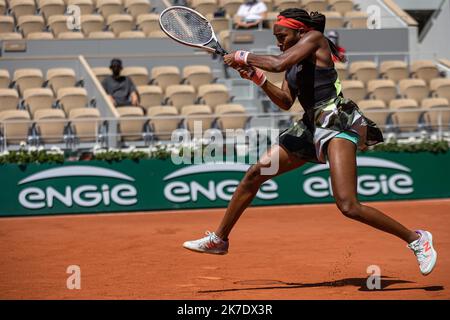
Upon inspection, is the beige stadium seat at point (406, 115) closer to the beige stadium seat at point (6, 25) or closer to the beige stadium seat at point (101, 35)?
the beige stadium seat at point (101, 35)

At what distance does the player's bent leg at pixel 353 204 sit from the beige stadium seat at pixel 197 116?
7119mm

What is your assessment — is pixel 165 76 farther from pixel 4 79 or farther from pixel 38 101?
pixel 4 79

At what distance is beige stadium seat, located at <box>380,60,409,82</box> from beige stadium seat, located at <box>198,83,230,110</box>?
3.28m

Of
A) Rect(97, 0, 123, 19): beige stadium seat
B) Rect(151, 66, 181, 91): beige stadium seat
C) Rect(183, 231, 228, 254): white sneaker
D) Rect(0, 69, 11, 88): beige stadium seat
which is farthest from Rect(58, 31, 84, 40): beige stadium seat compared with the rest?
Rect(183, 231, 228, 254): white sneaker

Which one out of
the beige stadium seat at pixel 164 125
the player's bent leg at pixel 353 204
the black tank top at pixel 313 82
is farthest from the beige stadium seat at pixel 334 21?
the player's bent leg at pixel 353 204

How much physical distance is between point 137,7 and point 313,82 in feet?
37.2

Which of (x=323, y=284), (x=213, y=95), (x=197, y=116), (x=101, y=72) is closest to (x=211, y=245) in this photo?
(x=323, y=284)

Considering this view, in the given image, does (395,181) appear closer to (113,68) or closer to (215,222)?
(215,222)

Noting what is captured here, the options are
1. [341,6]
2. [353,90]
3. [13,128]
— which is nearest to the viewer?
[13,128]

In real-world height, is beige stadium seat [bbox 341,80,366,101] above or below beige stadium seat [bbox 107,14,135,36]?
below

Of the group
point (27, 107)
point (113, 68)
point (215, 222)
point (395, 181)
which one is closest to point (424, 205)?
point (395, 181)

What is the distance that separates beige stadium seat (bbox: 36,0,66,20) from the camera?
16469 millimetres

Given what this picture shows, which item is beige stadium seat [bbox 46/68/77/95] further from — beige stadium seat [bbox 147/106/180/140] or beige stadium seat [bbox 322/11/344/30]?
beige stadium seat [bbox 322/11/344/30]

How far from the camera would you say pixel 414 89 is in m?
15.3
